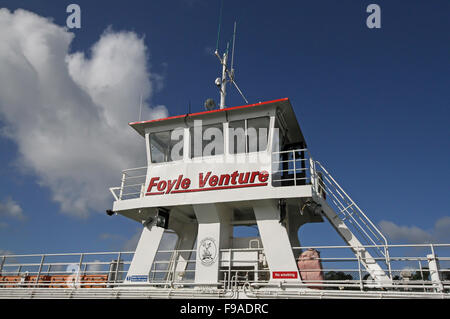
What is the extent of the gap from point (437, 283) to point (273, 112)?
740cm

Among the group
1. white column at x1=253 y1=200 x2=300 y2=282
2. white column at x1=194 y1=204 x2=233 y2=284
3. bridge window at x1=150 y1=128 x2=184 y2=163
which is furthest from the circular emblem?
bridge window at x1=150 y1=128 x2=184 y2=163

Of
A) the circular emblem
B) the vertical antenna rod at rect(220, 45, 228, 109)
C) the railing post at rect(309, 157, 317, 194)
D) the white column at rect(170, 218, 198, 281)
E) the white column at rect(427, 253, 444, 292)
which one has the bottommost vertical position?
the white column at rect(427, 253, 444, 292)

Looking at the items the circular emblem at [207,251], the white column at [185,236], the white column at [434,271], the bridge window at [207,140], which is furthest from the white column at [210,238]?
the white column at [434,271]

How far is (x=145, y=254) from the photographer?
1320 cm

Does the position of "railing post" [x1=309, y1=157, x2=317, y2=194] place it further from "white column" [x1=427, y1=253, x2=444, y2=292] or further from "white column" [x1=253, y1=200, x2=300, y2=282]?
"white column" [x1=427, y1=253, x2=444, y2=292]

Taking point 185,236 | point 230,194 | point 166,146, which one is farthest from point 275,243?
point 166,146

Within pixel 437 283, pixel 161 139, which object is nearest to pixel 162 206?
pixel 161 139

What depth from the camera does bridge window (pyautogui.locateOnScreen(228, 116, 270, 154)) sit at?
43.2 ft

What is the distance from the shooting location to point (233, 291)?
1048 centimetres
